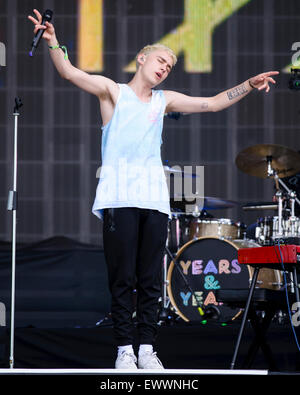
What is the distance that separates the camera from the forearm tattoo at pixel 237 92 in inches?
124

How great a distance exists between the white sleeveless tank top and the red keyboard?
19.1 inches

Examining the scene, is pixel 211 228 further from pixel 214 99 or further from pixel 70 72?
pixel 70 72

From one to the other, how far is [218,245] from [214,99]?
2589 mm

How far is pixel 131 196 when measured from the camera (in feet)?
9.55

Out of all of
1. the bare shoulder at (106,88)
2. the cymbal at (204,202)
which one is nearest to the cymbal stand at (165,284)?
the cymbal at (204,202)

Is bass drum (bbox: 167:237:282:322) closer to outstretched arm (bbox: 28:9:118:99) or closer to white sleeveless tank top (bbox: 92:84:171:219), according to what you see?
white sleeveless tank top (bbox: 92:84:171:219)

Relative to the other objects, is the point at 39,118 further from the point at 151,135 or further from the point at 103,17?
the point at 151,135

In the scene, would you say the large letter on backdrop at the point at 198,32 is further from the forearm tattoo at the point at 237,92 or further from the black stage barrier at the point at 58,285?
the forearm tattoo at the point at 237,92

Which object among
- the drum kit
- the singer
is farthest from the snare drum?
the singer

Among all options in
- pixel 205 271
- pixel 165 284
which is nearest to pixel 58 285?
pixel 165 284
